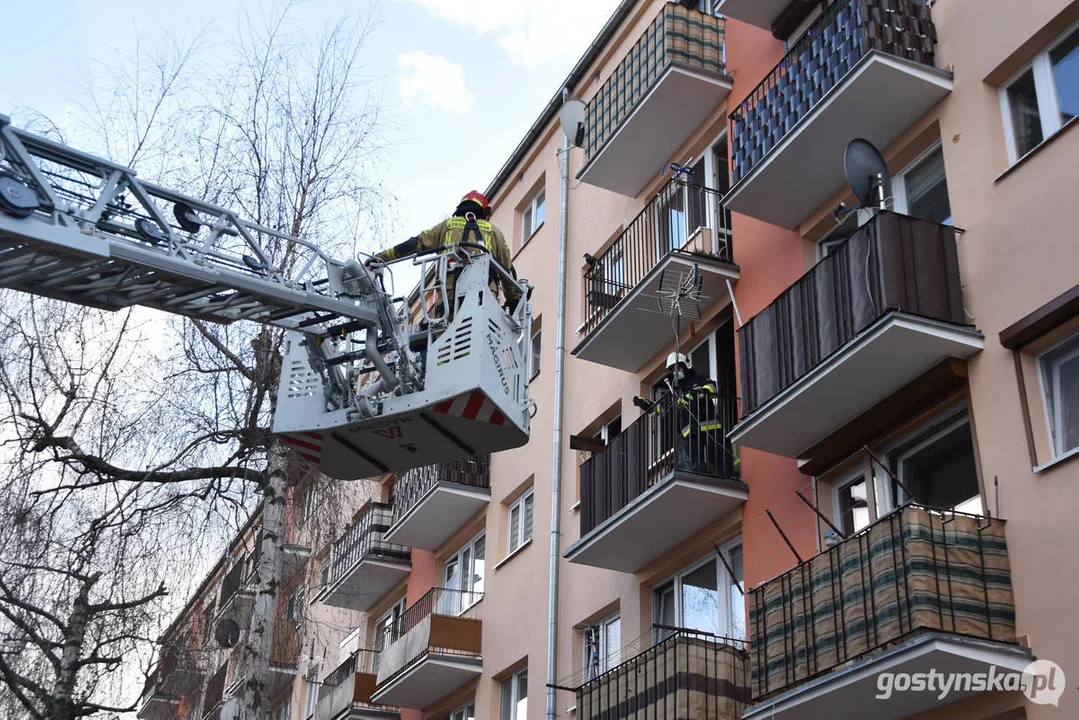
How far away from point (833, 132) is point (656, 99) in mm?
4705

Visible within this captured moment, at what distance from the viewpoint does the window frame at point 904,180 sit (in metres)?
14.3

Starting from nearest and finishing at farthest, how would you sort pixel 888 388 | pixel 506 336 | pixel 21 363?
pixel 506 336 < pixel 888 388 < pixel 21 363

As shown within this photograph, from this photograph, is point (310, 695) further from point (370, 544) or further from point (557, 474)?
point (557, 474)

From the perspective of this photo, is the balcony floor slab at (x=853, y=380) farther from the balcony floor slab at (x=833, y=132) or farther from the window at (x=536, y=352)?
the window at (x=536, y=352)

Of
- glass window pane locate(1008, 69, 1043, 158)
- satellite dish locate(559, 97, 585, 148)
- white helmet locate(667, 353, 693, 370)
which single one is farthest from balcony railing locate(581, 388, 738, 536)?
satellite dish locate(559, 97, 585, 148)

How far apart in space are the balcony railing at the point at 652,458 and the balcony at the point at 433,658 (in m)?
5.22

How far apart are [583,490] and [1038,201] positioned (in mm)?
7784

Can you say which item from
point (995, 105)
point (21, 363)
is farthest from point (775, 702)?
point (21, 363)

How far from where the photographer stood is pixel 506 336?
39.8 ft

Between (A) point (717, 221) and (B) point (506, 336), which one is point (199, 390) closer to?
(B) point (506, 336)

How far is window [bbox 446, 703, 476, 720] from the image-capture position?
22.4 meters

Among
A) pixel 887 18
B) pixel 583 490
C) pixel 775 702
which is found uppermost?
pixel 887 18

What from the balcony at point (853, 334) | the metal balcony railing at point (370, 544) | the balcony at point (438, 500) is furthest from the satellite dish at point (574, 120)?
the balcony at point (853, 334)

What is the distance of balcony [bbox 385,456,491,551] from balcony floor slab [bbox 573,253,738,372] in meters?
4.74
